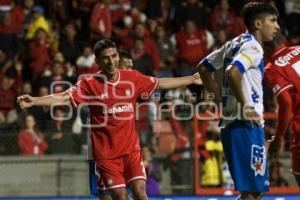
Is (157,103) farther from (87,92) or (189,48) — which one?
(87,92)

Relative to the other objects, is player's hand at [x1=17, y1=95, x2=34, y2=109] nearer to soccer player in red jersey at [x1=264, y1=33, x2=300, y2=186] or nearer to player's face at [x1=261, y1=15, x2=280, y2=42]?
soccer player in red jersey at [x1=264, y1=33, x2=300, y2=186]

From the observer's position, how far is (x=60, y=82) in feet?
53.6

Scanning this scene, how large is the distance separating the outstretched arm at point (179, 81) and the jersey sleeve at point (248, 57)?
5.88ft

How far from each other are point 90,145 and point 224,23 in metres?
10.2

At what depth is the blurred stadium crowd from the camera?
570 inches

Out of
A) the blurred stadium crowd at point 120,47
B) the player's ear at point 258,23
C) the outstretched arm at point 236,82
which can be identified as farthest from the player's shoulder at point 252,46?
the blurred stadium crowd at point 120,47

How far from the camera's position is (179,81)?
9617 mm

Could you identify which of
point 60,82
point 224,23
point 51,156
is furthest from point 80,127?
point 224,23

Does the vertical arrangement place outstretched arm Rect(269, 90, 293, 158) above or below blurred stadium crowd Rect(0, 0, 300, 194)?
below

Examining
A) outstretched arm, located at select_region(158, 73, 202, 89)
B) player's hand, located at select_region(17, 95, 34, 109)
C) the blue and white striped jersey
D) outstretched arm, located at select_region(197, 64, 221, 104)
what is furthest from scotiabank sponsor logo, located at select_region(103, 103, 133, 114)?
the blue and white striped jersey

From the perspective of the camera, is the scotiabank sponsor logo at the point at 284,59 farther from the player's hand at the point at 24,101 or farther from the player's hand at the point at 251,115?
the player's hand at the point at 24,101

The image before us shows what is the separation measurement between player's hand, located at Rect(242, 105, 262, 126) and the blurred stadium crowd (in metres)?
6.13

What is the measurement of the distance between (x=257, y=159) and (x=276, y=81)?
3.96 feet

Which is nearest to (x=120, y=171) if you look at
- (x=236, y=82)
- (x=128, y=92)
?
(x=128, y=92)
